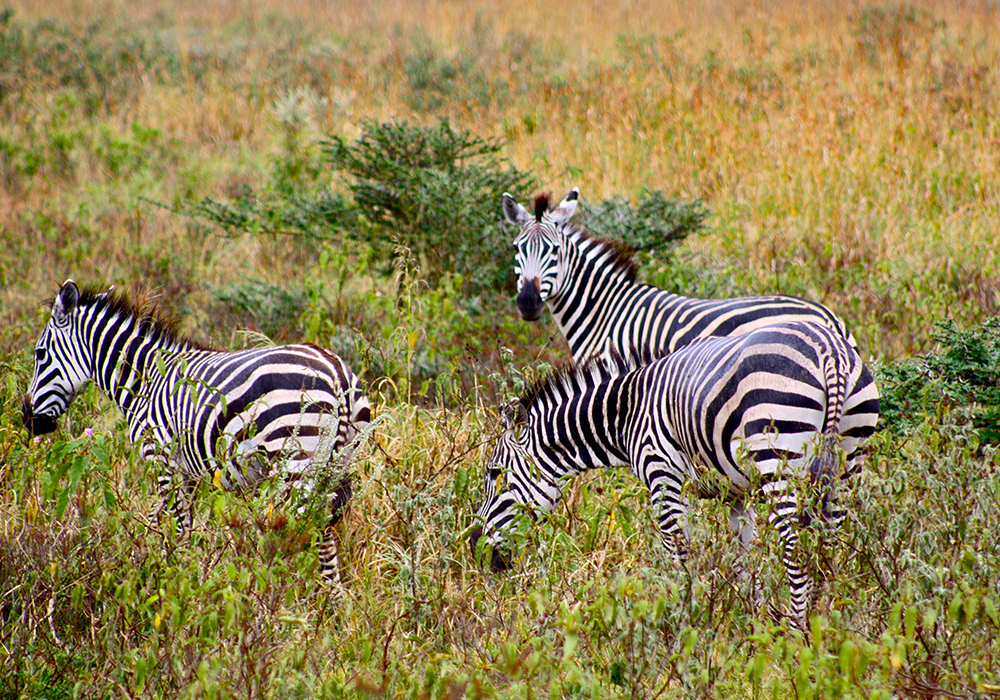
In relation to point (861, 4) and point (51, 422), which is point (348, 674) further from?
point (861, 4)

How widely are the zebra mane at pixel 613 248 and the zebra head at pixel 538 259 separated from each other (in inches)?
3.2

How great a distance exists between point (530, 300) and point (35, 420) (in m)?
2.96

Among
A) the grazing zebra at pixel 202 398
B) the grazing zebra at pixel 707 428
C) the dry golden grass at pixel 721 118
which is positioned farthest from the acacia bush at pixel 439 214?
the grazing zebra at pixel 707 428

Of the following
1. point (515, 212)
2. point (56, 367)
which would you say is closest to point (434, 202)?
point (515, 212)

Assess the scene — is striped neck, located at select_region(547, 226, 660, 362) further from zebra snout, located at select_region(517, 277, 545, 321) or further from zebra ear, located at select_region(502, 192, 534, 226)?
zebra ear, located at select_region(502, 192, 534, 226)

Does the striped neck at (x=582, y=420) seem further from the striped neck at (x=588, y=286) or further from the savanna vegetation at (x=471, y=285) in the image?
the striped neck at (x=588, y=286)

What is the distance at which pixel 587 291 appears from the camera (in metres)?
5.90

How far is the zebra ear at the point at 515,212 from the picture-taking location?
6.19m

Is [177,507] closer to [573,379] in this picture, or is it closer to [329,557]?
[329,557]

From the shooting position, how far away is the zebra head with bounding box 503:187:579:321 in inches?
232

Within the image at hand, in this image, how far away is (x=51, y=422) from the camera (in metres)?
4.90

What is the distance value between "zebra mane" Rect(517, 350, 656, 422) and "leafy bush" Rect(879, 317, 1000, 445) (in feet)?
5.46

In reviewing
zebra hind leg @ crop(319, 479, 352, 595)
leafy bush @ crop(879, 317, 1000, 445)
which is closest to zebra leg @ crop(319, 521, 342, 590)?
zebra hind leg @ crop(319, 479, 352, 595)

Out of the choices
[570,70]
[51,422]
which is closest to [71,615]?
[51,422]
